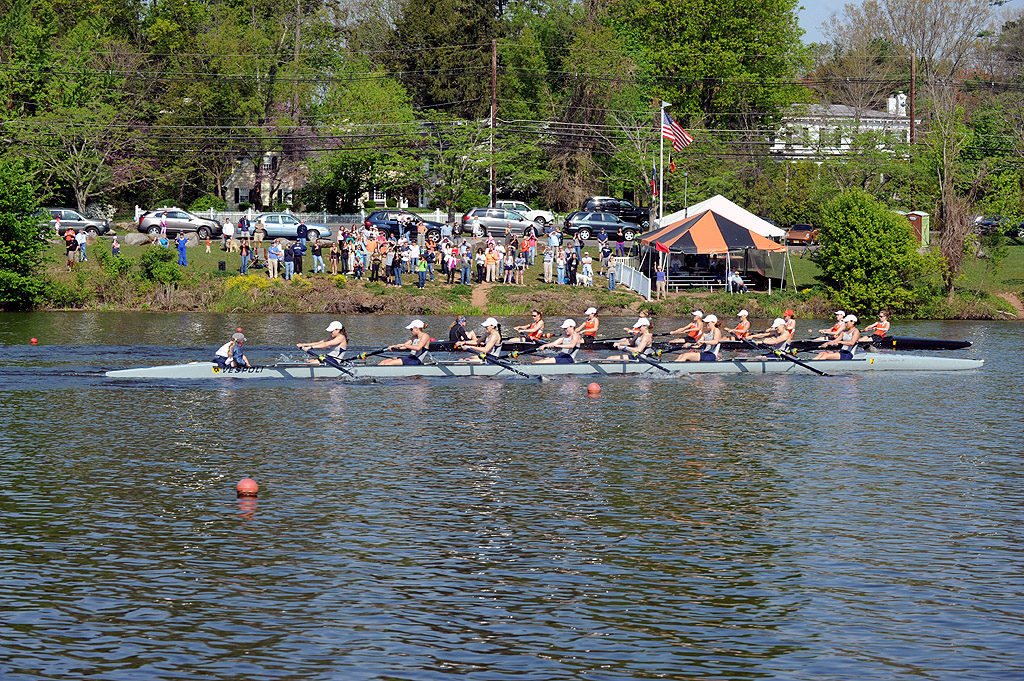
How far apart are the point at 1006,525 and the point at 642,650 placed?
8.11 metres

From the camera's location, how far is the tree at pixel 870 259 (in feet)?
167

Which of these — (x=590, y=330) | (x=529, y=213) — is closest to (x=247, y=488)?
(x=590, y=330)

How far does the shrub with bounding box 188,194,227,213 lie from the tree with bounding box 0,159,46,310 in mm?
26524

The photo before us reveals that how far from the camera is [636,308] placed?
50500 millimetres

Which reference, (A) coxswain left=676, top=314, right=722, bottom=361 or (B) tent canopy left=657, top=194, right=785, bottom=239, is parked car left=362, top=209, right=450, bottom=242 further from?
(A) coxswain left=676, top=314, right=722, bottom=361

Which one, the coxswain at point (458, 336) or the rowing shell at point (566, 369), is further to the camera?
the coxswain at point (458, 336)

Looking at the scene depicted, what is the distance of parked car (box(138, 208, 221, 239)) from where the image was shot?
197ft

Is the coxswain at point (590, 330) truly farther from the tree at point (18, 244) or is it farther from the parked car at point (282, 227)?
the parked car at point (282, 227)

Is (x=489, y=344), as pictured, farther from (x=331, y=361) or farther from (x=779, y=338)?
(x=779, y=338)

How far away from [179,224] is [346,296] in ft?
51.4

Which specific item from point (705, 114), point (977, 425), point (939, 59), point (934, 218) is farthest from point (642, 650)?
point (939, 59)

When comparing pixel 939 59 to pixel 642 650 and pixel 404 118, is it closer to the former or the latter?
pixel 404 118

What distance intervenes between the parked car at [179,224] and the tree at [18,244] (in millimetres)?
10324

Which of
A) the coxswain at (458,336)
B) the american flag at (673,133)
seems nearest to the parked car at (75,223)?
the american flag at (673,133)
